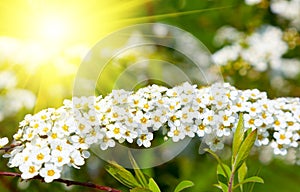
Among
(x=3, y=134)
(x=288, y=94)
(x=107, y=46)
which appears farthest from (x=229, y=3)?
(x=3, y=134)

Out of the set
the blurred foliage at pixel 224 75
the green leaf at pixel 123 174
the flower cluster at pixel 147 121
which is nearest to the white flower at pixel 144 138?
the flower cluster at pixel 147 121

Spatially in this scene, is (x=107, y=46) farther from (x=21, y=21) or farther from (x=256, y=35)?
(x=256, y=35)

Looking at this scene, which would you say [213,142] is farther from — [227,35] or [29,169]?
[227,35]

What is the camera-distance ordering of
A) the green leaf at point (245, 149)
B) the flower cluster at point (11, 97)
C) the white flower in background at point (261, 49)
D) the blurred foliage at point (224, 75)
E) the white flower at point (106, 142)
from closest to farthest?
the green leaf at point (245, 149) < the white flower at point (106, 142) < the blurred foliage at point (224, 75) < the flower cluster at point (11, 97) < the white flower in background at point (261, 49)

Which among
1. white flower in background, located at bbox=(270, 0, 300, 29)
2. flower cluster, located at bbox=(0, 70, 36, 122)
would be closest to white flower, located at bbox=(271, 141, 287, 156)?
flower cluster, located at bbox=(0, 70, 36, 122)

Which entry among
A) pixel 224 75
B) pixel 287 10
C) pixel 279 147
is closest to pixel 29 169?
pixel 279 147

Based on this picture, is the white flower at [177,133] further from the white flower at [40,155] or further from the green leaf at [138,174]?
the white flower at [40,155]

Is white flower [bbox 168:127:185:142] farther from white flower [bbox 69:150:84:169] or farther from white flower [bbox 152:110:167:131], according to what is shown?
white flower [bbox 69:150:84:169]
